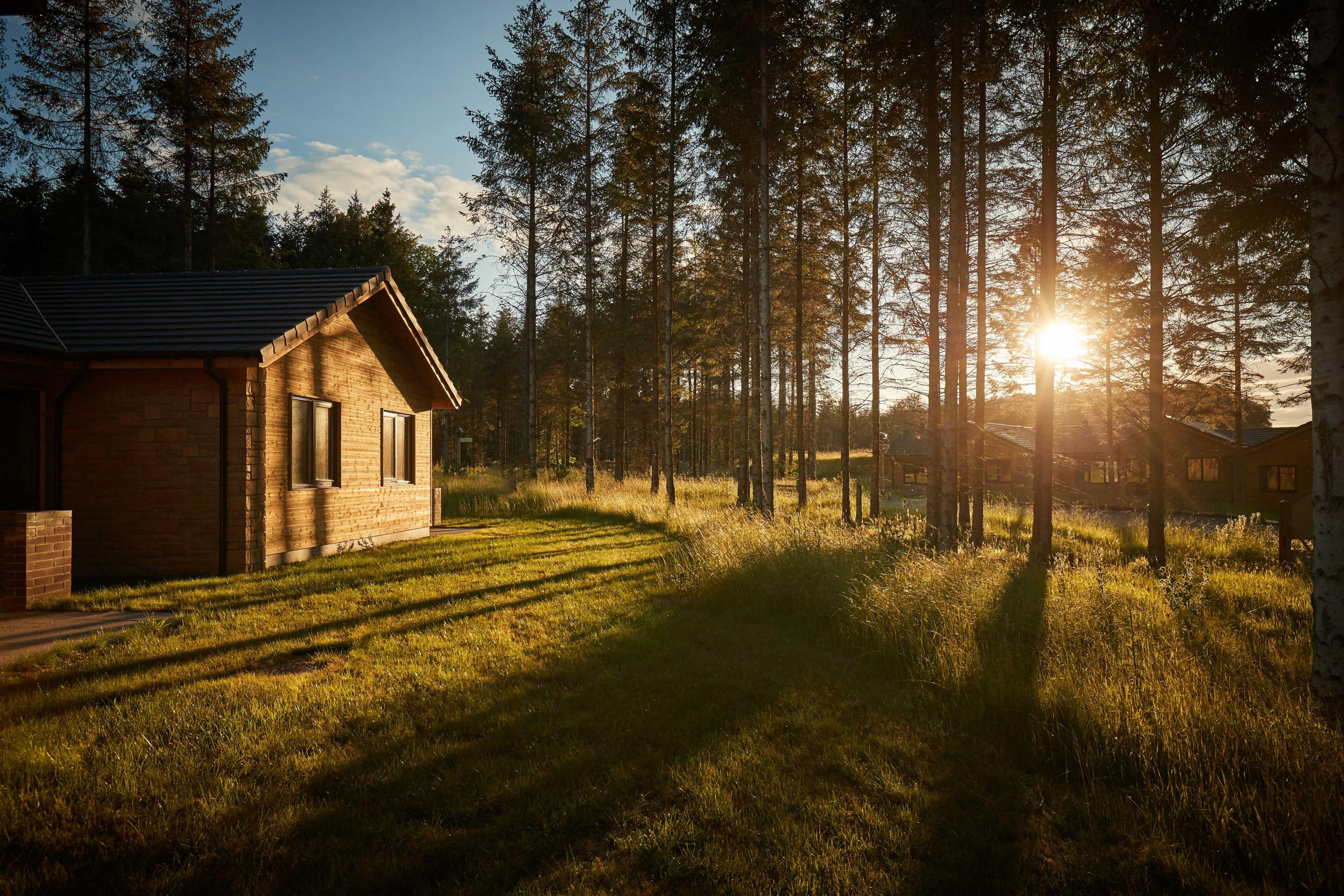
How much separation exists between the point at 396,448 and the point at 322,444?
2754 mm

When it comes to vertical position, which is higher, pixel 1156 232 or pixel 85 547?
pixel 1156 232

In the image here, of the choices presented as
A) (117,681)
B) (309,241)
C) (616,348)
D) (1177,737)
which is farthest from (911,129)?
(309,241)

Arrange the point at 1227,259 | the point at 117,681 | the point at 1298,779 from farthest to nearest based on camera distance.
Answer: the point at 1227,259
the point at 117,681
the point at 1298,779

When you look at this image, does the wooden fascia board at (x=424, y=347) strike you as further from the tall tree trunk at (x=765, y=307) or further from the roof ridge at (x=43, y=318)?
the tall tree trunk at (x=765, y=307)

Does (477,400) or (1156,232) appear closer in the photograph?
(1156,232)

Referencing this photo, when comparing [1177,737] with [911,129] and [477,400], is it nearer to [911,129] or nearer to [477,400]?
[911,129]

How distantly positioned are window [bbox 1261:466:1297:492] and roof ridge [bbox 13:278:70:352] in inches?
1673

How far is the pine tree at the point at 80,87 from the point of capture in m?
A: 17.6

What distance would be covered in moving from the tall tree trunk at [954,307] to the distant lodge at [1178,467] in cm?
1620

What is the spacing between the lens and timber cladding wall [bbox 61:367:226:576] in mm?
9406

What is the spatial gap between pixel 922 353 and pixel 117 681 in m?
14.4

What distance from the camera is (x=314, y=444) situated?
11.0 meters

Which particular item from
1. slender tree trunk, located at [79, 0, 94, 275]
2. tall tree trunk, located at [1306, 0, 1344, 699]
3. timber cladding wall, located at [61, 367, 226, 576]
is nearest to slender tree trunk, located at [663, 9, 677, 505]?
timber cladding wall, located at [61, 367, 226, 576]

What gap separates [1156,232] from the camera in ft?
35.9
